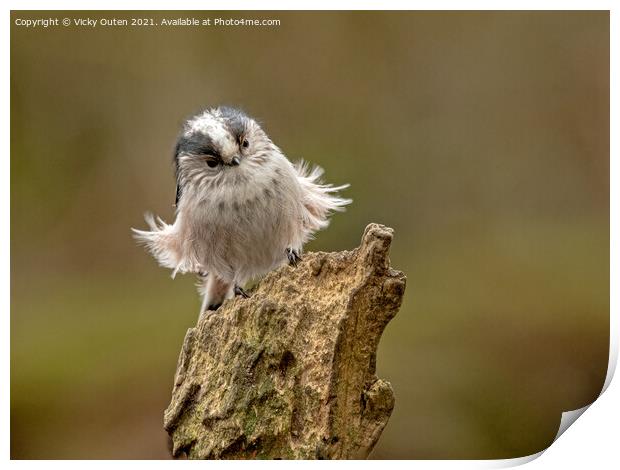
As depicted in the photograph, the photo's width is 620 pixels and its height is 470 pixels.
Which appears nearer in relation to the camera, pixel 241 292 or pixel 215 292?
pixel 241 292

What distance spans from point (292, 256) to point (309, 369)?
0.39m

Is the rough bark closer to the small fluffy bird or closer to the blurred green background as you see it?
the small fluffy bird

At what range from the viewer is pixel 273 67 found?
2.46 m

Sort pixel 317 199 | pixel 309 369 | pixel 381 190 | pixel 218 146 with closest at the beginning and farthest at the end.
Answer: pixel 309 369 → pixel 218 146 → pixel 317 199 → pixel 381 190

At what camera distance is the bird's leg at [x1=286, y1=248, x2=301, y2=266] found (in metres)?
2.10

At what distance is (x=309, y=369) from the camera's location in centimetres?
189

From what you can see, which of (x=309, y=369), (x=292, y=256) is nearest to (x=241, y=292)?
(x=292, y=256)

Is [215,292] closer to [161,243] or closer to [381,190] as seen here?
[161,243]

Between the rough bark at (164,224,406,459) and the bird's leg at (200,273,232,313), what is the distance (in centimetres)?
59

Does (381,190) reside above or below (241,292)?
above

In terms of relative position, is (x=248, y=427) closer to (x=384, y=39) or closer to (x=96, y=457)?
(x=96, y=457)

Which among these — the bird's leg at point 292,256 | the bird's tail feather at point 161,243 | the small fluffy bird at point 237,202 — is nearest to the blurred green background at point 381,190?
the bird's tail feather at point 161,243

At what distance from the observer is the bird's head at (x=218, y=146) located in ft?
7.09

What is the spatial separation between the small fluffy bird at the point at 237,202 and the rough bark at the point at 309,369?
0.71 feet
